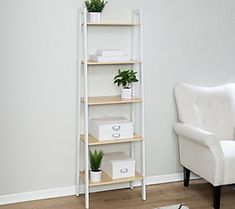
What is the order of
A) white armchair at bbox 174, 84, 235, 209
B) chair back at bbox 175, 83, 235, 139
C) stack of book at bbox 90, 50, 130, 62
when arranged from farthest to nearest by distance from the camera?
1. chair back at bbox 175, 83, 235, 139
2. white armchair at bbox 174, 84, 235, 209
3. stack of book at bbox 90, 50, 130, 62

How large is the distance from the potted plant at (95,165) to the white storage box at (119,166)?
96 millimetres

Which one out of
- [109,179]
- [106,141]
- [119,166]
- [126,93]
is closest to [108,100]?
[126,93]

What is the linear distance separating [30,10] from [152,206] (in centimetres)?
187

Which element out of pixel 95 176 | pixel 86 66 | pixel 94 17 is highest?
pixel 94 17

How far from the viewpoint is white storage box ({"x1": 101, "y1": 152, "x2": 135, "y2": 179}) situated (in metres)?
3.26

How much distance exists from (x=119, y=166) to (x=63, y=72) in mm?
913

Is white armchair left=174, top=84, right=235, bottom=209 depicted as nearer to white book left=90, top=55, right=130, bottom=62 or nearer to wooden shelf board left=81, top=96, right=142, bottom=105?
wooden shelf board left=81, top=96, right=142, bottom=105

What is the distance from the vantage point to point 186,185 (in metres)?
3.68

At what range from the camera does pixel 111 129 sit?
3205 millimetres

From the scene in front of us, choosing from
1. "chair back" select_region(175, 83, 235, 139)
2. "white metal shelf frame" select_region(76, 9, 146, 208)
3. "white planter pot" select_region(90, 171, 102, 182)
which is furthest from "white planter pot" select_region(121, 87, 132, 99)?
"white planter pot" select_region(90, 171, 102, 182)

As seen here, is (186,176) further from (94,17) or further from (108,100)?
(94,17)

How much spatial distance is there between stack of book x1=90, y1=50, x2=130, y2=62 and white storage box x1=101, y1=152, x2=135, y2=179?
83cm

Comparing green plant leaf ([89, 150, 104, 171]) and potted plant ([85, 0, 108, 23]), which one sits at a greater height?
potted plant ([85, 0, 108, 23])

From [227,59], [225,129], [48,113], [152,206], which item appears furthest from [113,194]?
[227,59]
